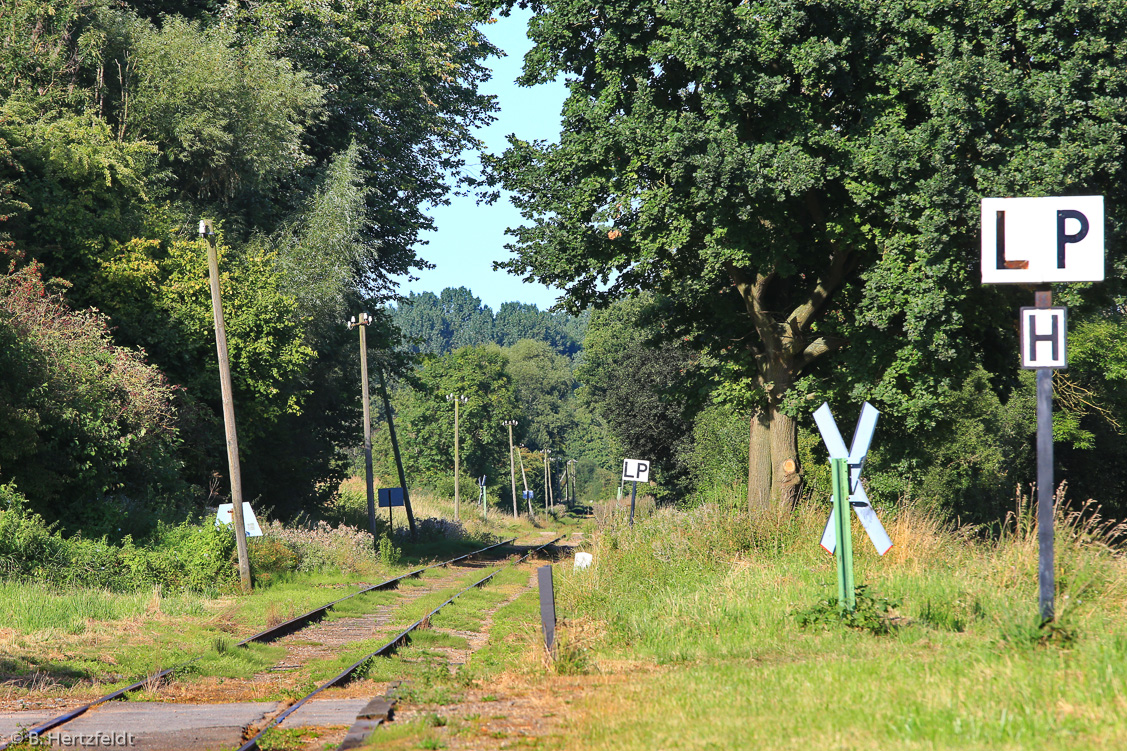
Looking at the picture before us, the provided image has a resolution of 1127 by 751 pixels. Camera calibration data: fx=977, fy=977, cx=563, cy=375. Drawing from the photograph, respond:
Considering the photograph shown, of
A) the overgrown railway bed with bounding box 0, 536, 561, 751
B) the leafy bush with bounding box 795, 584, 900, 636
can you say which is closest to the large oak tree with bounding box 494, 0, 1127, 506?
the leafy bush with bounding box 795, 584, 900, 636

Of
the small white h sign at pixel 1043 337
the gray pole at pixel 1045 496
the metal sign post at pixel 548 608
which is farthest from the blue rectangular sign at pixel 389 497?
the small white h sign at pixel 1043 337

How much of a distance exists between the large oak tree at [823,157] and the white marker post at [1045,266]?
8.19 metres

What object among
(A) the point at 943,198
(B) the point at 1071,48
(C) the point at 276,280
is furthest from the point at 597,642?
(C) the point at 276,280

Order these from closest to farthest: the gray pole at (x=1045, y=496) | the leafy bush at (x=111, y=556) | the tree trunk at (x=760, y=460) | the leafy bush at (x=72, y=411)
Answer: the gray pole at (x=1045, y=496) → the leafy bush at (x=111, y=556) → the leafy bush at (x=72, y=411) → the tree trunk at (x=760, y=460)

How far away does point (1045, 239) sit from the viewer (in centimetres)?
863

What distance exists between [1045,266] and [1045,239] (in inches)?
9.4

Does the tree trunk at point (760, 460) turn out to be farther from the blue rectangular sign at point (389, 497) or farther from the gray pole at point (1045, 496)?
the blue rectangular sign at point (389, 497)

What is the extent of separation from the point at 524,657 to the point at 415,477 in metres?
88.3

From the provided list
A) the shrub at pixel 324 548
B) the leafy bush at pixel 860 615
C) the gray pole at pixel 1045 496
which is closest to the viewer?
the gray pole at pixel 1045 496

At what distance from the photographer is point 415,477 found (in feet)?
321

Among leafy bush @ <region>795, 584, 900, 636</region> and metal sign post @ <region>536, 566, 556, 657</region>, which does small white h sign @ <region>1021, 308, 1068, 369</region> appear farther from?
metal sign post @ <region>536, 566, 556, 657</region>

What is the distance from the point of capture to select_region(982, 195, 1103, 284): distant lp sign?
853cm

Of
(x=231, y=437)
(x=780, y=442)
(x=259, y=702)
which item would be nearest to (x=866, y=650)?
(x=259, y=702)

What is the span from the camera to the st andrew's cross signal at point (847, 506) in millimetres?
9750
